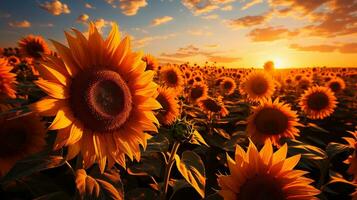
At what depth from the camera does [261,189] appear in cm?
Answer: 250

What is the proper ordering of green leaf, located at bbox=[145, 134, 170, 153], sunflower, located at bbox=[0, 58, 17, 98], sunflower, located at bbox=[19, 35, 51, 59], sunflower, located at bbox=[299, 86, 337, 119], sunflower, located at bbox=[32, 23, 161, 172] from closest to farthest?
1. sunflower, located at bbox=[32, 23, 161, 172]
2. green leaf, located at bbox=[145, 134, 170, 153]
3. sunflower, located at bbox=[0, 58, 17, 98]
4. sunflower, located at bbox=[19, 35, 51, 59]
5. sunflower, located at bbox=[299, 86, 337, 119]

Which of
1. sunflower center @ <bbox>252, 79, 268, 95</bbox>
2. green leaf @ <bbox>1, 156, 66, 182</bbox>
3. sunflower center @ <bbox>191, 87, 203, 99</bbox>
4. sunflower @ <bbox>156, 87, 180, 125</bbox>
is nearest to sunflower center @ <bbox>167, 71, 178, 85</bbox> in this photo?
sunflower center @ <bbox>191, 87, 203, 99</bbox>

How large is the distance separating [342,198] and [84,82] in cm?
567

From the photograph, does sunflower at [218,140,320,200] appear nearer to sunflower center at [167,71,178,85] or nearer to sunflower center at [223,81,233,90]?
sunflower center at [167,71,178,85]

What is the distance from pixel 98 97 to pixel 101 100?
0.04 metres

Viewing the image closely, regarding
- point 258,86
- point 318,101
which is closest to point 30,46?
point 258,86

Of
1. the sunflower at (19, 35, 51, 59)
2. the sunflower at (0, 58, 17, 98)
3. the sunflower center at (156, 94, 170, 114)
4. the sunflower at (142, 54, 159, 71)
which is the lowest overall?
the sunflower center at (156, 94, 170, 114)

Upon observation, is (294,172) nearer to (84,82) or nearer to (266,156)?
(266,156)

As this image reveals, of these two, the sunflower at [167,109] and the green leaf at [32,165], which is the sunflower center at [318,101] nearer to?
the sunflower at [167,109]

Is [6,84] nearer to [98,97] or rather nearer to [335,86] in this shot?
[98,97]

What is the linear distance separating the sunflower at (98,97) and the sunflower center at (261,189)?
0.97 m

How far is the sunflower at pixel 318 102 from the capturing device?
28.5 feet

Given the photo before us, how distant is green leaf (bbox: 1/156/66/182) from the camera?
6.61 ft

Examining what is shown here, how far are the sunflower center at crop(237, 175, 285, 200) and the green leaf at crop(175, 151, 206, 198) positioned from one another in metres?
0.36
